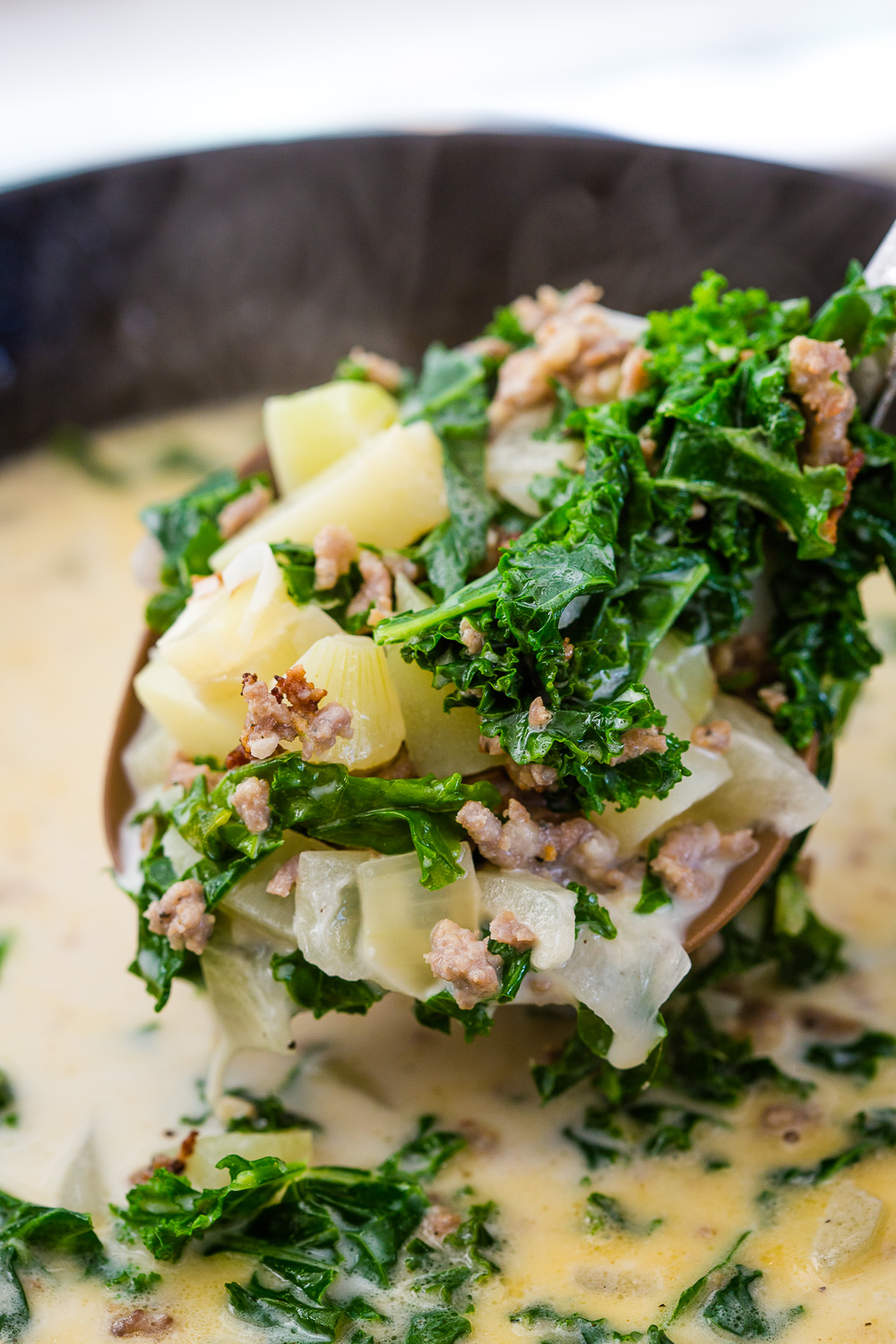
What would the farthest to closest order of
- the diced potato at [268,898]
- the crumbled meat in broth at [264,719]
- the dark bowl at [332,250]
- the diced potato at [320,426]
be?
the dark bowl at [332,250] < the diced potato at [320,426] < the diced potato at [268,898] < the crumbled meat in broth at [264,719]

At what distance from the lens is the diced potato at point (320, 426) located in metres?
3.02

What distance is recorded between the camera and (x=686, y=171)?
4.48 metres

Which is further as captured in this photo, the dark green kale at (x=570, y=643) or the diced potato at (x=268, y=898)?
the diced potato at (x=268, y=898)

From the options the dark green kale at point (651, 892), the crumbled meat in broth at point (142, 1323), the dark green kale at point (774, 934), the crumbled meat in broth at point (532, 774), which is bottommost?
the crumbled meat in broth at point (142, 1323)

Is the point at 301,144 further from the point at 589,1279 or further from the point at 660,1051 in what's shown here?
the point at 589,1279

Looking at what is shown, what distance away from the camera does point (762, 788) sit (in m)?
2.64

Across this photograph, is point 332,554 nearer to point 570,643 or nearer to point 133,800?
point 570,643

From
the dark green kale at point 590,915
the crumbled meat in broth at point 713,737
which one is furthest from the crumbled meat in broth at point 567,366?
the dark green kale at point 590,915

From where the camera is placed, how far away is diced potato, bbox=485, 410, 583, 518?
2.71 metres

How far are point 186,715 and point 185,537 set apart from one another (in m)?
0.64

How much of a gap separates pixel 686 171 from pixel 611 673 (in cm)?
282

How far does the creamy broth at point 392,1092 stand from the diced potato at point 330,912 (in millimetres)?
600

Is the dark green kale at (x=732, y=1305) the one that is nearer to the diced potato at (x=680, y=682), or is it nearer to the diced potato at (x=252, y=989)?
the diced potato at (x=252, y=989)

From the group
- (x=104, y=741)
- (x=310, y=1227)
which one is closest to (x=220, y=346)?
(x=104, y=741)
